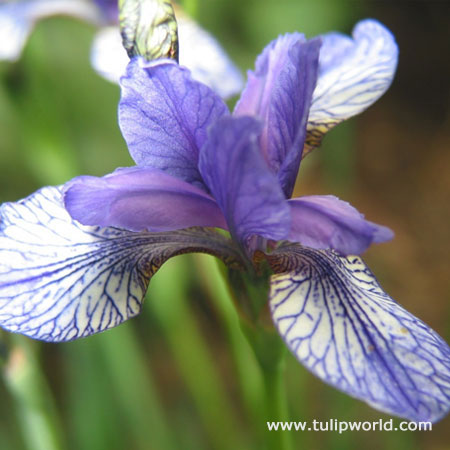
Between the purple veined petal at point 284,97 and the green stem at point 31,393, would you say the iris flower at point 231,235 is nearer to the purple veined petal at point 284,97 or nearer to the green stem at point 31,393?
the purple veined petal at point 284,97

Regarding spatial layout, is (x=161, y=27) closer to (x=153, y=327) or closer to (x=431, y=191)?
(x=153, y=327)

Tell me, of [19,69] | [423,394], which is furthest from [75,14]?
[423,394]

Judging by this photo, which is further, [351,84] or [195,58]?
[195,58]

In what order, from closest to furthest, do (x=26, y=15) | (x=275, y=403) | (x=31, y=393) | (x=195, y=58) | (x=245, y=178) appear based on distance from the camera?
(x=245, y=178) < (x=275, y=403) < (x=31, y=393) < (x=195, y=58) < (x=26, y=15)

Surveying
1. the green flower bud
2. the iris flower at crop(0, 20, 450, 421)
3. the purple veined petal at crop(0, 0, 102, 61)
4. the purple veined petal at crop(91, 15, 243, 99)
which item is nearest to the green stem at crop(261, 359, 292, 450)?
the iris flower at crop(0, 20, 450, 421)

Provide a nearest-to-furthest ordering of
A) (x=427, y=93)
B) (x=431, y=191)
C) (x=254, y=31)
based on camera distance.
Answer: (x=254, y=31) → (x=431, y=191) → (x=427, y=93)

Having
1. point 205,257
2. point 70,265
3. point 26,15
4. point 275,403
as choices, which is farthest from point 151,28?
point 26,15

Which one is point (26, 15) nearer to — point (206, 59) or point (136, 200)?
point (206, 59)

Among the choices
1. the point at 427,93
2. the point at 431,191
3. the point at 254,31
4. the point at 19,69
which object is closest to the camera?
the point at 19,69
